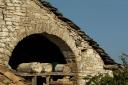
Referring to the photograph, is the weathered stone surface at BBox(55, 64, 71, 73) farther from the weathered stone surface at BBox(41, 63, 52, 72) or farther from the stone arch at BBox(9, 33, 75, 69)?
the stone arch at BBox(9, 33, 75, 69)

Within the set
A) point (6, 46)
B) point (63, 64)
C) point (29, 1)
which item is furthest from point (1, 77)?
point (63, 64)

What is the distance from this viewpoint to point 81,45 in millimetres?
15031

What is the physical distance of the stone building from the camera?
13.3m

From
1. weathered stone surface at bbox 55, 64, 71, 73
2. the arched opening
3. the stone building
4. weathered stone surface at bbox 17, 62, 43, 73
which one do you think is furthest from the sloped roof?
weathered stone surface at bbox 17, 62, 43, 73

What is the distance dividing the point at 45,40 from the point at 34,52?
0.71 m

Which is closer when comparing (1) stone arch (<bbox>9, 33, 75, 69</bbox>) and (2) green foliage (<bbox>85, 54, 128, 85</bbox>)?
(2) green foliage (<bbox>85, 54, 128, 85</bbox>)

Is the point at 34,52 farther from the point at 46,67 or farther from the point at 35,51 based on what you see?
the point at 46,67

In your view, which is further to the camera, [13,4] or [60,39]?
[60,39]

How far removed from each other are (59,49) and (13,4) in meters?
2.48

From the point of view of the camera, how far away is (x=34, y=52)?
16250 mm

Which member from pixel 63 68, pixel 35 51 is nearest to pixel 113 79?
pixel 63 68

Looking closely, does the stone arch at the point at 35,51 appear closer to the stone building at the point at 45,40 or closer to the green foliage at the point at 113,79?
the stone building at the point at 45,40

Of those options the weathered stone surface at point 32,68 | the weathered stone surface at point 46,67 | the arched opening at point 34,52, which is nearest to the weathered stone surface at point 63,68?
the weathered stone surface at point 46,67

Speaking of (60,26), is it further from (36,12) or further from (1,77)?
(1,77)
